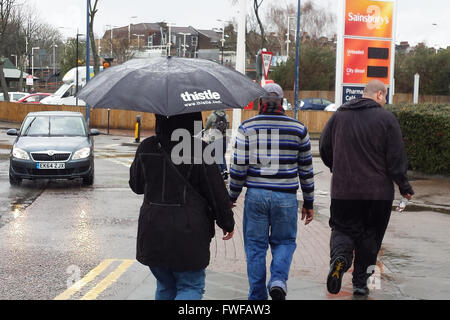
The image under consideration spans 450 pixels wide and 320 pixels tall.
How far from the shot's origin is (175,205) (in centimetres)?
440

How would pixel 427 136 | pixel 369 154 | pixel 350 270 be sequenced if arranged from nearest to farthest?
1. pixel 369 154
2. pixel 350 270
3. pixel 427 136

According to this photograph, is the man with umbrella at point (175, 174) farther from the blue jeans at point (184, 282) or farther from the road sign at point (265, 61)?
the road sign at point (265, 61)

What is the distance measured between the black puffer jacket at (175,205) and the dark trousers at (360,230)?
1821 millimetres

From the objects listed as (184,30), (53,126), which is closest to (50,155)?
(53,126)

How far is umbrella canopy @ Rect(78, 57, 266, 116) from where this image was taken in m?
4.36

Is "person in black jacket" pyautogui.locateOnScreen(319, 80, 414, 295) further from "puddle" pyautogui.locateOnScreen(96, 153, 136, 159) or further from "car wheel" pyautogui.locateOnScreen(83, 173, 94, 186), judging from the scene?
"puddle" pyautogui.locateOnScreen(96, 153, 136, 159)

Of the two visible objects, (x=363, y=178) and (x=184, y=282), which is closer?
(x=184, y=282)

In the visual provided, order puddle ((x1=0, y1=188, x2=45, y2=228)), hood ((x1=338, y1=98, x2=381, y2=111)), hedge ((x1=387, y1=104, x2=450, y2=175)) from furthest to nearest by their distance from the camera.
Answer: hedge ((x1=387, y1=104, x2=450, y2=175)), puddle ((x1=0, y1=188, x2=45, y2=228)), hood ((x1=338, y1=98, x2=381, y2=111))

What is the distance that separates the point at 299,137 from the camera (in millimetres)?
5586

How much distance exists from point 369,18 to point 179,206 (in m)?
14.1

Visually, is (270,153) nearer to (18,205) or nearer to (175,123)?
(175,123)

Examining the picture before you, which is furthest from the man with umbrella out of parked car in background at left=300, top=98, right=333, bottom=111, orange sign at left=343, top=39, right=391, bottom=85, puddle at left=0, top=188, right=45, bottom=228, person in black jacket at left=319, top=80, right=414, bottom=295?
parked car in background at left=300, top=98, right=333, bottom=111

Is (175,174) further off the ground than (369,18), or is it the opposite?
(369,18)
